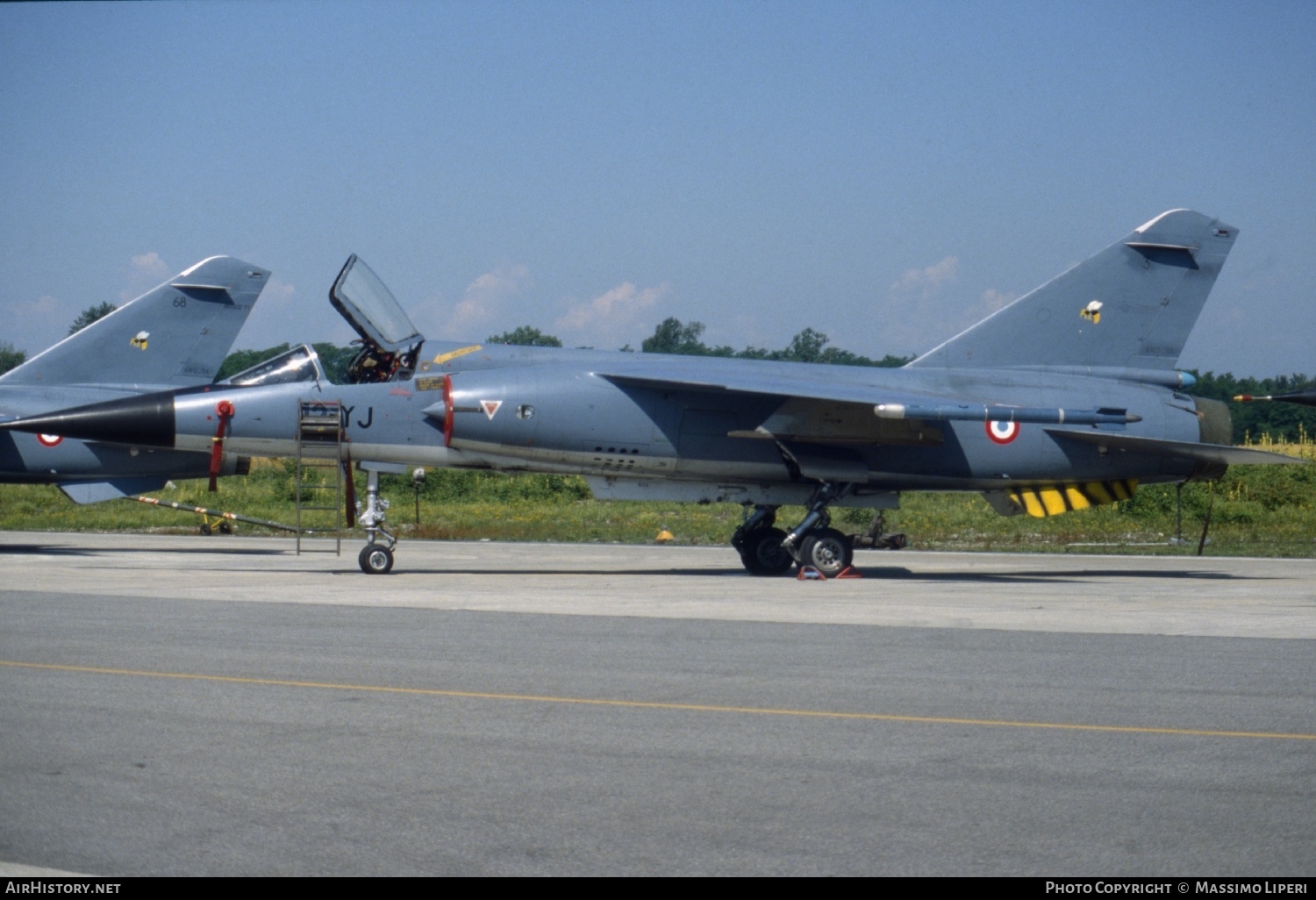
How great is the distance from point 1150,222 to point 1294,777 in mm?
15067

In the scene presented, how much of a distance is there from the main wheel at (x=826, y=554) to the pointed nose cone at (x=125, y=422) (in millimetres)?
8482

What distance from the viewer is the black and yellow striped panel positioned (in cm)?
1952

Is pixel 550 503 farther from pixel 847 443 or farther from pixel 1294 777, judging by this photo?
pixel 1294 777

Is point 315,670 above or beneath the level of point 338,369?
beneath

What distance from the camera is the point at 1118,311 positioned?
64.4 feet

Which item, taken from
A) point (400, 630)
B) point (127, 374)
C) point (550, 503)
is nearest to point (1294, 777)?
point (400, 630)

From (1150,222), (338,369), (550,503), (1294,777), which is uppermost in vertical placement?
(1150,222)

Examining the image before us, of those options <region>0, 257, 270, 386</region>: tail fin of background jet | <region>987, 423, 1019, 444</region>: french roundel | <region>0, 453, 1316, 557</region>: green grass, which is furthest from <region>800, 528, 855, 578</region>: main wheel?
<region>0, 257, 270, 386</region>: tail fin of background jet

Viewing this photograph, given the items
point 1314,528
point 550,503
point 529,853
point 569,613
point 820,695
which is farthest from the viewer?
point 550,503

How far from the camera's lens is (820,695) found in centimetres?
806

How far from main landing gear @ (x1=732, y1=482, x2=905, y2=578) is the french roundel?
7.00 feet

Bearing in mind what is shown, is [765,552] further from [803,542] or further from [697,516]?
[697,516]

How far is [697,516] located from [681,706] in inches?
1127

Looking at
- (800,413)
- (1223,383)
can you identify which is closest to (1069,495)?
(800,413)
